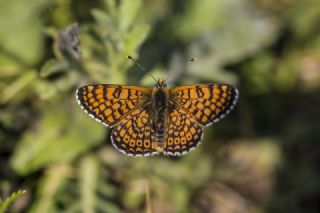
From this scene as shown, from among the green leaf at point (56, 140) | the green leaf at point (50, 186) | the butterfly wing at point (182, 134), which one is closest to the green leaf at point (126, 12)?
the butterfly wing at point (182, 134)

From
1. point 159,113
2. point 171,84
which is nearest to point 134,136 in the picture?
point 159,113

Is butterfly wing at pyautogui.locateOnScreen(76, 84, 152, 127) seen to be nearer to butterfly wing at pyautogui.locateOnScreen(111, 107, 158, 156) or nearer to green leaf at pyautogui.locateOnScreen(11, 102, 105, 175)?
butterfly wing at pyautogui.locateOnScreen(111, 107, 158, 156)

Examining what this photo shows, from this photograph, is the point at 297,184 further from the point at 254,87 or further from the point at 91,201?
the point at 91,201

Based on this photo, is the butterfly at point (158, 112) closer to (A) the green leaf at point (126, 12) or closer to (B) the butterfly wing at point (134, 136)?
(B) the butterfly wing at point (134, 136)

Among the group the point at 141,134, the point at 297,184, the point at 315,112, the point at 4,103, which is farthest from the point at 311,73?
the point at 4,103

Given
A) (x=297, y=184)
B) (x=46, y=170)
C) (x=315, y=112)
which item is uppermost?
(x=315, y=112)

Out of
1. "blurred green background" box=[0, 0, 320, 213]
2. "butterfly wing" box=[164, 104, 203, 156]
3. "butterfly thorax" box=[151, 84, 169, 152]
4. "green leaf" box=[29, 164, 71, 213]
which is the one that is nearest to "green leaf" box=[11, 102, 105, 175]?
"blurred green background" box=[0, 0, 320, 213]
